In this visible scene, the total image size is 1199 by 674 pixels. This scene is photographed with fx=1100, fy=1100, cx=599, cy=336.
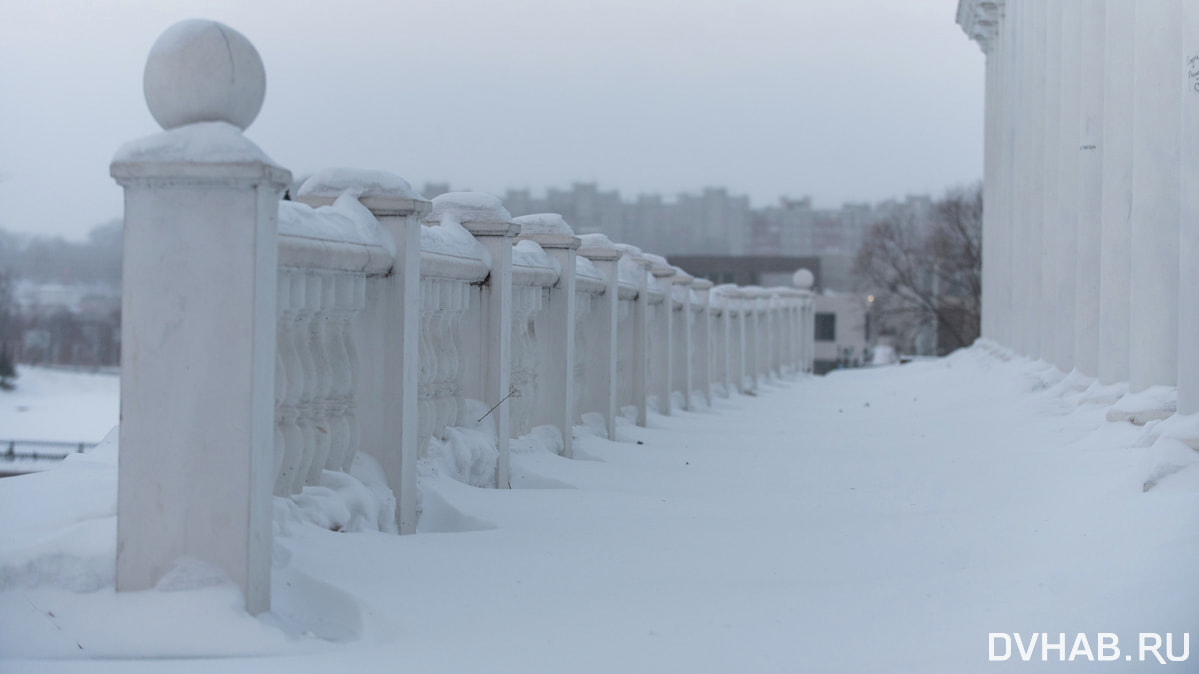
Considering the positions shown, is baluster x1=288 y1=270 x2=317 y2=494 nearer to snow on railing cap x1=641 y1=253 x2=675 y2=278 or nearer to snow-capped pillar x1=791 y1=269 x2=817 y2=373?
snow on railing cap x1=641 y1=253 x2=675 y2=278

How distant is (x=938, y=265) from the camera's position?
52.2 m

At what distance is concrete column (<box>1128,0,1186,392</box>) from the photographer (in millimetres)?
7906

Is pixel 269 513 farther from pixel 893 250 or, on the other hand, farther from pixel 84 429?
pixel 893 250

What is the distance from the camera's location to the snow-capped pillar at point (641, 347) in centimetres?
1075

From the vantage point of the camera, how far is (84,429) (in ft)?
115

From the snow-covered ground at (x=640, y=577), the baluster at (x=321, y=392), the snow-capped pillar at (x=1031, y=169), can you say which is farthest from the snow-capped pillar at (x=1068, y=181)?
the baluster at (x=321, y=392)

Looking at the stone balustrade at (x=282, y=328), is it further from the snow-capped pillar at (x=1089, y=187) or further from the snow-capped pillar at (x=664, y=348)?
the snow-capped pillar at (x=1089, y=187)

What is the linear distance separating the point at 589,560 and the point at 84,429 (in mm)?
34692

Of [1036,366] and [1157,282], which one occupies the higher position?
[1157,282]

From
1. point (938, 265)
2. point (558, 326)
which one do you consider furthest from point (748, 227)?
point (558, 326)

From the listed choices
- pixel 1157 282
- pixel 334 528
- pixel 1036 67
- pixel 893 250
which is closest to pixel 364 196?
pixel 334 528

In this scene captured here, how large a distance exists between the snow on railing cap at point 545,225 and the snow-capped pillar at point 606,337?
1440 mm

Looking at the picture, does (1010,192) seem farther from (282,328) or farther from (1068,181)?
(282,328)

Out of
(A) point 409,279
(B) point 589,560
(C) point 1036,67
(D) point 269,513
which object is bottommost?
(B) point 589,560
